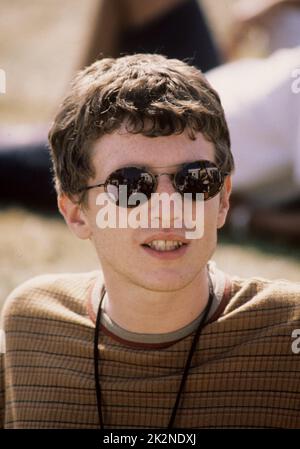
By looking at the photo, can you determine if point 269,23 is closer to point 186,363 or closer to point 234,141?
point 234,141

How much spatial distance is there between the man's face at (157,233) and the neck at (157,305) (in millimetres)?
69

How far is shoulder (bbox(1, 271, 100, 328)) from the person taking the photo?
9.50 feet

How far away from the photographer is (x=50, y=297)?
2.94m

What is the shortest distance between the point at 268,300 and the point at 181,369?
0.32 m

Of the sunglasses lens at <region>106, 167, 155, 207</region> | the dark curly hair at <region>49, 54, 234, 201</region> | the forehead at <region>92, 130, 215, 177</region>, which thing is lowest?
the sunglasses lens at <region>106, 167, 155, 207</region>

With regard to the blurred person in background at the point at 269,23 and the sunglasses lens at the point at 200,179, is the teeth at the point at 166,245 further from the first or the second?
the blurred person in background at the point at 269,23

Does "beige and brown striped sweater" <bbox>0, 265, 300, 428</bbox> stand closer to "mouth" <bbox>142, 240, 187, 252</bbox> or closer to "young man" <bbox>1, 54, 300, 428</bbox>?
"young man" <bbox>1, 54, 300, 428</bbox>

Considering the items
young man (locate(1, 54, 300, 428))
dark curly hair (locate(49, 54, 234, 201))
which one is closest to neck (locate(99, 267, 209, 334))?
young man (locate(1, 54, 300, 428))

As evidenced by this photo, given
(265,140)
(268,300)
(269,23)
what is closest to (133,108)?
(268,300)

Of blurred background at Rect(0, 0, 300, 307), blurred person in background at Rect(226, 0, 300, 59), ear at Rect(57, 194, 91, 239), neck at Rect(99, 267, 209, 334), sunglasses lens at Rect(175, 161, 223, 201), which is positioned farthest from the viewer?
blurred person in background at Rect(226, 0, 300, 59)

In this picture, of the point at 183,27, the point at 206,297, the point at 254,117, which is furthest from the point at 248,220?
the point at 206,297
